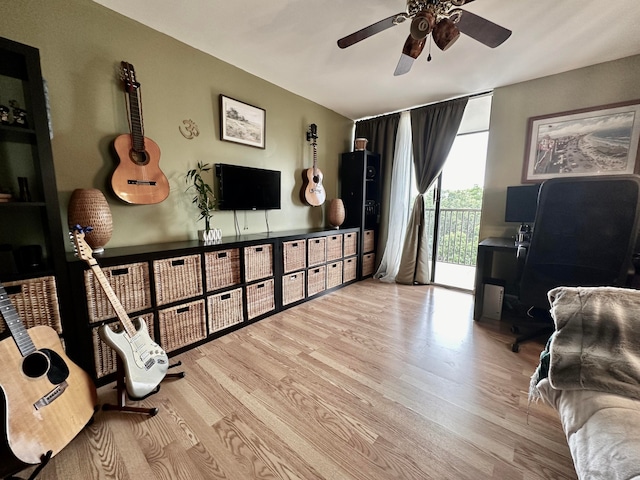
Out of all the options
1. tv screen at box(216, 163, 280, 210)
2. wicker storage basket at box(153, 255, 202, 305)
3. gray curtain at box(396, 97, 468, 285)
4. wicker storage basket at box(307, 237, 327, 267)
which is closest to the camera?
wicker storage basket at box(153, 255, 202, 305)

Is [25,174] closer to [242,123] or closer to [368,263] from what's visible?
[242,123]

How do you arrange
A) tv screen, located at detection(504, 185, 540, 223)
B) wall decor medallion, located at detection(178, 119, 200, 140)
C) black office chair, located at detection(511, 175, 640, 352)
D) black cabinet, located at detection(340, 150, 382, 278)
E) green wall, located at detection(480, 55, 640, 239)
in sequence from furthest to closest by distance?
black cabinet, located at detection(340, 150, 382, 278) < tv screen, located at detection(504, 185, 540, 223) < green wall, located at detection(480, 55, 640, 239) < wall decor medallion, located at detection(178, 119, 200, 140) < black office chair, located at detection(511, 175, 640, 352)

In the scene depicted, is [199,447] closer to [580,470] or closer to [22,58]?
[580,470]

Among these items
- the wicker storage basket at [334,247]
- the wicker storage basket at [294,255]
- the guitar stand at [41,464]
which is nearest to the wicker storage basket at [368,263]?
the wicker storage basket at [334,247]

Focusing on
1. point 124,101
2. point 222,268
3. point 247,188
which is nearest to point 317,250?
point 247,188

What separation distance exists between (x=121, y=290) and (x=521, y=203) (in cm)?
335

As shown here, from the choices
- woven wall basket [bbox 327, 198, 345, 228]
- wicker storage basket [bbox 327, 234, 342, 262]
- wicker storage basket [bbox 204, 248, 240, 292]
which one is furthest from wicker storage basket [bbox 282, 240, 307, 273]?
woven wall basket [bbox 327, 198, 345, 228]

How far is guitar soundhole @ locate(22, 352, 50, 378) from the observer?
3.45 ft

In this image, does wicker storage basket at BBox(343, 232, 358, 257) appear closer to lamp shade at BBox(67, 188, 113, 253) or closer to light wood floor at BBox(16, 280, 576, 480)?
light wood floor at BBox(16, 280, 576, 480)

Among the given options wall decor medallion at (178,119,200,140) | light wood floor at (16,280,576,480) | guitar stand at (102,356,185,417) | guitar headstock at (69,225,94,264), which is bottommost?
light wood floor at (16,280,576,480)

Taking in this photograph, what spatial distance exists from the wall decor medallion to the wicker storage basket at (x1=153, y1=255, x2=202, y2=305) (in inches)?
40.5

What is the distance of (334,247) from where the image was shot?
3109 mm

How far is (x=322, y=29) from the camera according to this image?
183cm

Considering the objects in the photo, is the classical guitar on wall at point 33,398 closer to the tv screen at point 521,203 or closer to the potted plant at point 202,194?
the potted plant at point 202,194
